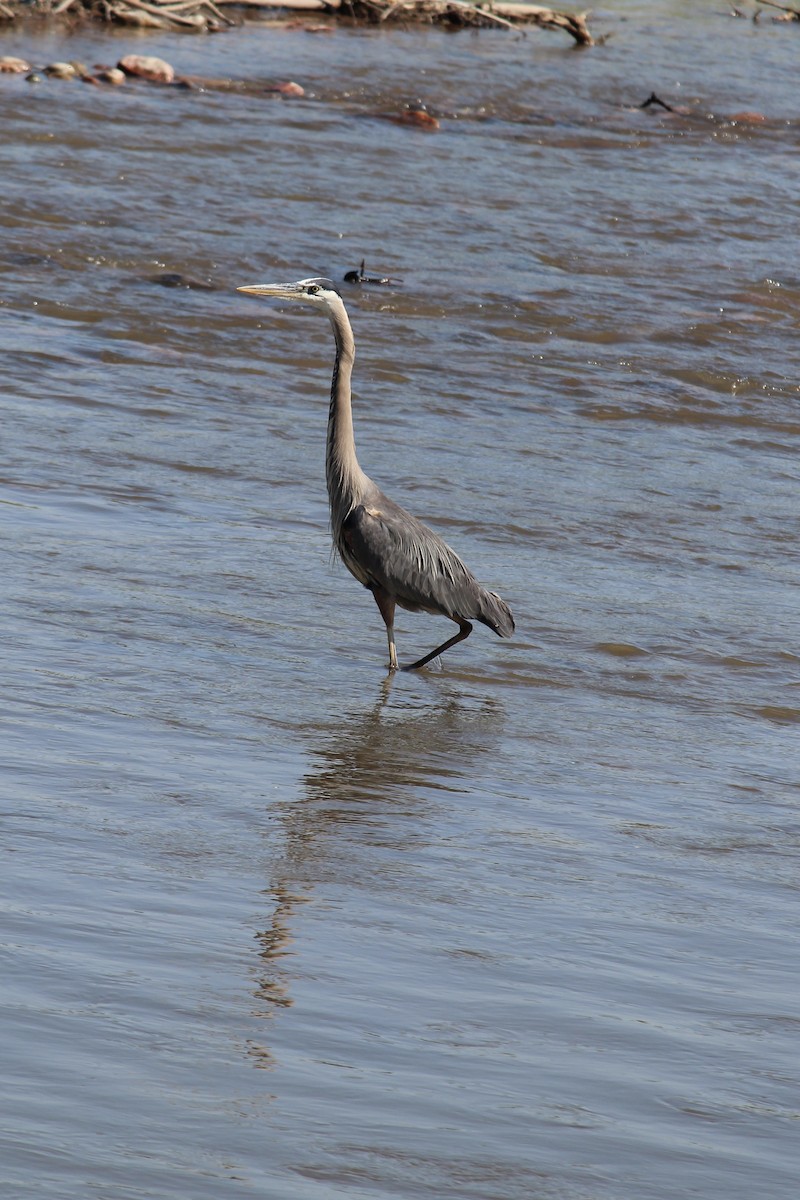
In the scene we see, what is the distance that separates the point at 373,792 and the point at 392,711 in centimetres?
100

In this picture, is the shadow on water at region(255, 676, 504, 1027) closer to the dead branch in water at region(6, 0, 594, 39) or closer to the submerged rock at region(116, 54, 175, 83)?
the submerged rock at region(116, 54, 175, 83)

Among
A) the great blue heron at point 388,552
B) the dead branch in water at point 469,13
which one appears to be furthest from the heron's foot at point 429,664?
the dead branch in water at point 469,13

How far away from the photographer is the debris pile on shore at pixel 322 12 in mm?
22922

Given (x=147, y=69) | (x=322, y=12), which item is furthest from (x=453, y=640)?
(x=322, y=12)

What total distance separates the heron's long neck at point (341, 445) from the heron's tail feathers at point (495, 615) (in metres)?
0.70

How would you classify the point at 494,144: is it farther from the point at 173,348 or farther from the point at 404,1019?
the point at 404,1019

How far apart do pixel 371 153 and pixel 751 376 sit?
6.81 m

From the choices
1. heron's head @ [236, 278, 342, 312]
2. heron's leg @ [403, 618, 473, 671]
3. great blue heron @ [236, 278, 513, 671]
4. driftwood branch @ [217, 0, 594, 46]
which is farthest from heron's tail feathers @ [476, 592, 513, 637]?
driftwood branch @ [217, 0, 594, 46]

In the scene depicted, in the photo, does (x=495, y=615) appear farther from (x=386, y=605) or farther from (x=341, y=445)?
(x=341, y=445)

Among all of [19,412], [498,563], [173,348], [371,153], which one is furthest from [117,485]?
[371,153]

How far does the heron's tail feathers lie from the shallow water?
0.22 meters

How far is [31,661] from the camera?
6.20 metres

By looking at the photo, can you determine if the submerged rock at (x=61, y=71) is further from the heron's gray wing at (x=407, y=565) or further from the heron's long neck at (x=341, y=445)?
the heron's gray wing at (x=407, y=565)

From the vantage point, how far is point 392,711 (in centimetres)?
659
